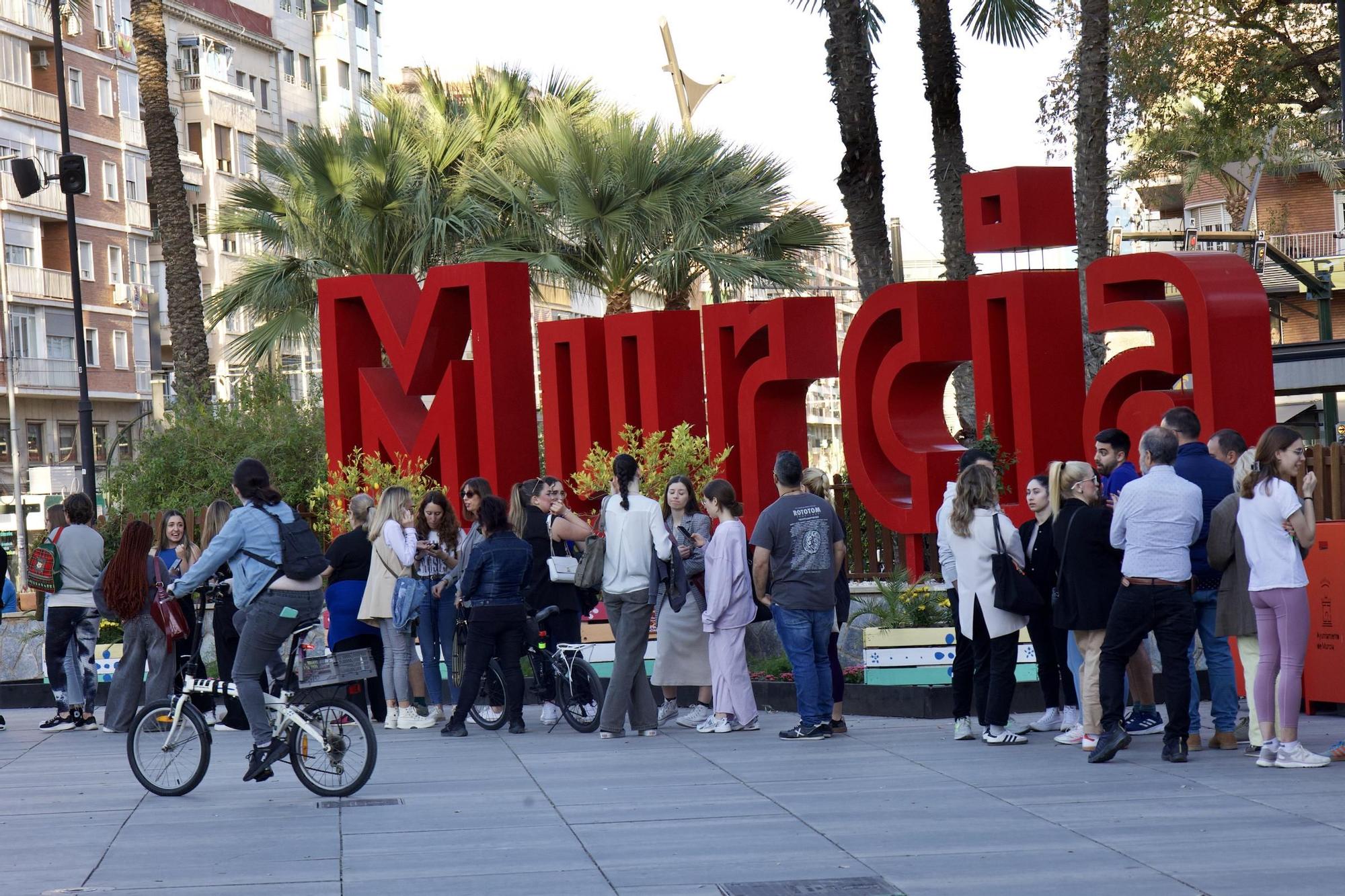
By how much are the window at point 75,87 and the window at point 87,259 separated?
14.6 ft

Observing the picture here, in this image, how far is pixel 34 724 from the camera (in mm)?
14820

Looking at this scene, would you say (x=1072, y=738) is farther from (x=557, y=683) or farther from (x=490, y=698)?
(x=490, y=698)

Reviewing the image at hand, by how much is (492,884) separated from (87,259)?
52823 millimetres

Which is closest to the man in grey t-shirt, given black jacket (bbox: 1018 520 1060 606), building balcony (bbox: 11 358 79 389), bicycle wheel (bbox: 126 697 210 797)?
black jacket (bbox: 1018 520 1060 606)

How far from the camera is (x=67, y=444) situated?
2106 inches

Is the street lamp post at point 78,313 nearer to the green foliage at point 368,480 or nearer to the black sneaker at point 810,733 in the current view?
the green foliage at point 368,480

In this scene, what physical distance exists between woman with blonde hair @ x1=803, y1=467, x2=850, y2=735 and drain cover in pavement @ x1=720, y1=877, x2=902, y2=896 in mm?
4620

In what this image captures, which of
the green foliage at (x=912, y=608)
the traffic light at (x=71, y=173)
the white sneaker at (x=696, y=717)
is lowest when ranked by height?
the white sneaker at (x=696, y=717)

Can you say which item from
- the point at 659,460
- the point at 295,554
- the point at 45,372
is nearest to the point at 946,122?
the point at 659,460

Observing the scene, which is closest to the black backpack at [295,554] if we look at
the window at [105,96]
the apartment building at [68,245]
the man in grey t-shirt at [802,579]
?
the man in grey t-shirt at [802,579]

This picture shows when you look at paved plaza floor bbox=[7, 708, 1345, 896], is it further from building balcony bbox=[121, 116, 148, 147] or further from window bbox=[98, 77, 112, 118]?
building balcony bbox=[121, 116, 148, 147]

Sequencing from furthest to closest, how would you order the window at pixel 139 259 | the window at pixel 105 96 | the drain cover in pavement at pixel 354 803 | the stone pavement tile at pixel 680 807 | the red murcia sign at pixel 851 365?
the window at pixel 139 259 → the window at pixel 105 96 → the red murcia sign at pixel 851 365 → the drain cover in pavement at pixel 354 803 → the stone pavement tile at pixel 680 807

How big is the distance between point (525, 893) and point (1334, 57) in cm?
2536

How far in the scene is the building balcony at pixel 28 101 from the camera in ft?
169
